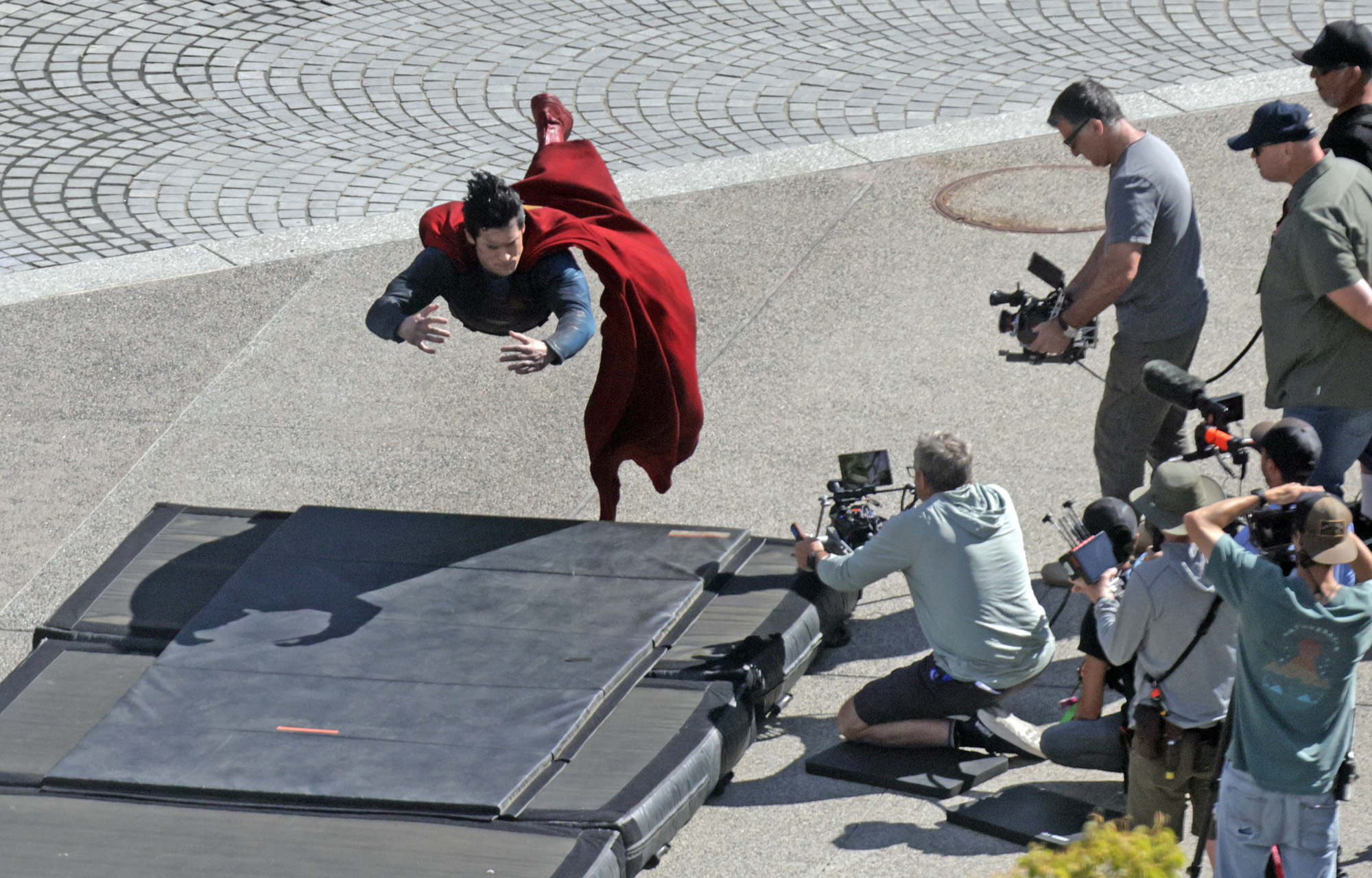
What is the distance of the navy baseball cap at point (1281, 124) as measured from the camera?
589 cm

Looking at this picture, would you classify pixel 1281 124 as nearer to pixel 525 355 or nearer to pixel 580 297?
pixel 580 297

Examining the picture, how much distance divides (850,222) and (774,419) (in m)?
2.34

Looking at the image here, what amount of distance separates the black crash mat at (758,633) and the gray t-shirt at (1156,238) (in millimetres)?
1669

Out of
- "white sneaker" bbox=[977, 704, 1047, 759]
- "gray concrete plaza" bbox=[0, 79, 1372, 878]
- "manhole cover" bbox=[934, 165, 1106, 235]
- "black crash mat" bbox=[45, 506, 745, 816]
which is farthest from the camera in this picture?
"manhole cover" bbox=[934, 165, 1106, 235]

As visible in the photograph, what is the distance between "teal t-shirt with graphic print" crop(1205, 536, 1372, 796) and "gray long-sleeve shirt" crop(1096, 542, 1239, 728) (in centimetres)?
54

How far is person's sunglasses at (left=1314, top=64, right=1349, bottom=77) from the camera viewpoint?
21.7 ft

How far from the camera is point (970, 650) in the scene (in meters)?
5.91

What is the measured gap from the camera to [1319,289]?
579 centimetres

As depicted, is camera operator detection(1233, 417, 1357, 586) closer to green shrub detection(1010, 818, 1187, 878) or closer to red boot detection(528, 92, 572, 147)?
green shrub detection(1010, 818, 1187, 878)

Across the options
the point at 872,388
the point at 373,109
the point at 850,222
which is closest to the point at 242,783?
the point at 872,388

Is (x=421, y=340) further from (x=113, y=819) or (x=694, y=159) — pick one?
(x=694, y=159)

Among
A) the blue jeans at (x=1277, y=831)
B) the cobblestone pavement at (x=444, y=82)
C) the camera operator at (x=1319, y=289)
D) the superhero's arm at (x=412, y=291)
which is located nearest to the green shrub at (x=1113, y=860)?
the blue jeans at (x=1277, y=831)

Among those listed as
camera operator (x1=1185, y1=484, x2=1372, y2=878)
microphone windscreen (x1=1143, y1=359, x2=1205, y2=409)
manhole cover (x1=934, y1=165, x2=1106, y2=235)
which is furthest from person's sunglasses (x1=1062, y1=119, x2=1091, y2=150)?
manhole cover (x1=934, y1=165, x2=1106, y2=235)

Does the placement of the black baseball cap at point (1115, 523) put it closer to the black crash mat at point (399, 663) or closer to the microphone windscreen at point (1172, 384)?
the microphone windscreen at point (1172, 384)
